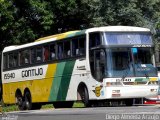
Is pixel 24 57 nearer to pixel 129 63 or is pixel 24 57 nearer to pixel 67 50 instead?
pixel 67 50

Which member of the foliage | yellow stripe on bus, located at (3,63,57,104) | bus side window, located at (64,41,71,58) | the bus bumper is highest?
the foliage

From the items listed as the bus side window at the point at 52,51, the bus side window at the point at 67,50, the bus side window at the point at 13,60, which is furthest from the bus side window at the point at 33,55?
the bus side window at the point at 67,50

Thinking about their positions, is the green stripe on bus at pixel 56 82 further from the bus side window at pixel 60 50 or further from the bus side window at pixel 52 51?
the bus side window at pixel 52 51

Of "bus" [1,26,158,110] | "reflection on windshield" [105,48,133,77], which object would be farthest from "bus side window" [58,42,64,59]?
"reflection on windshield" [105,48,133,77]

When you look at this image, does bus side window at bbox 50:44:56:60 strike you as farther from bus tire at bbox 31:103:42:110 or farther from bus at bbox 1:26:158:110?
bus tire at bbox 31:103:42:110

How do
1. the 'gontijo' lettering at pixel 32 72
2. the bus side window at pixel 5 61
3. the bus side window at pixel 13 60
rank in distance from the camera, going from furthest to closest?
the bus side window at pixel 5 61 < the bus side window at pixel 13 60 < the 'gontijo' lettering at pixel 32 72

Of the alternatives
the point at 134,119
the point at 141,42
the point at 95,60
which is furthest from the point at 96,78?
the point at 134,119

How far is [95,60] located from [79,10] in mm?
17578

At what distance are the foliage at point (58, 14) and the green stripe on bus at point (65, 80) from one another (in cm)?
1161

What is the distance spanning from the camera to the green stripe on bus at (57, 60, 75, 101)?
82.4 ft

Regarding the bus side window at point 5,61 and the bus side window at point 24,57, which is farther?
the bus side window at point 5,61

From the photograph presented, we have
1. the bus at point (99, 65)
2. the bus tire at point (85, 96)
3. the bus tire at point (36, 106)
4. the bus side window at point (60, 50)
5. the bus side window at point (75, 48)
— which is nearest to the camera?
the bus at point (99, 65)

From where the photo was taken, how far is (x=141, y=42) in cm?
2394

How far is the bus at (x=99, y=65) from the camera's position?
23.1m
